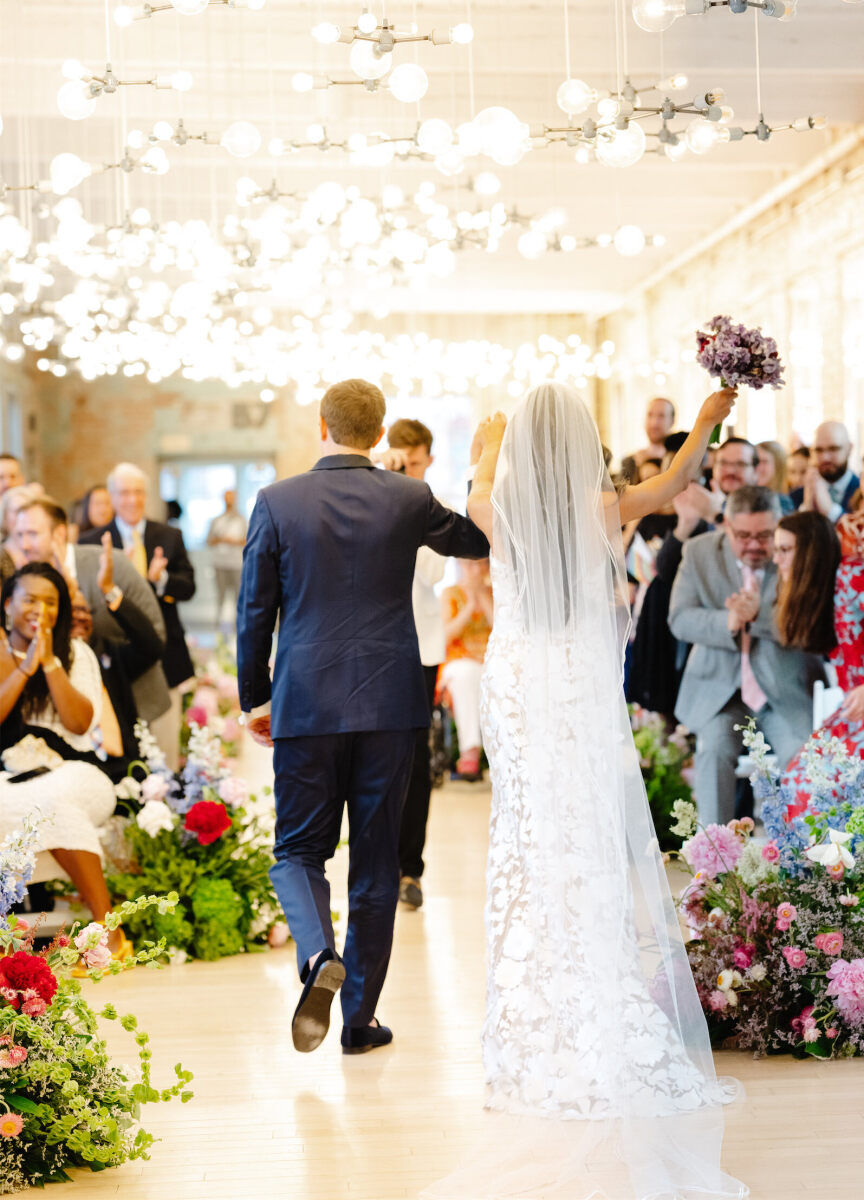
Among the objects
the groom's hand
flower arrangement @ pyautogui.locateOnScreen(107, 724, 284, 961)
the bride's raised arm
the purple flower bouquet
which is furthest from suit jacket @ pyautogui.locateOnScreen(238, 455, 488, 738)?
flower arrangement @ pyautogui.locateOnScreen(107, 724, 284, 961)

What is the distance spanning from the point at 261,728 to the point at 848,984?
5.69 ft

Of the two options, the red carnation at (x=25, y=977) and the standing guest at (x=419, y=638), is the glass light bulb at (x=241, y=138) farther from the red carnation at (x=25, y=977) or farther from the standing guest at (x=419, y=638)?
the red carnation at (x=25, y=977)

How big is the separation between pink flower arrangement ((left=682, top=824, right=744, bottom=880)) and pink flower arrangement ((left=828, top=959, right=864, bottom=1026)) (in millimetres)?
511

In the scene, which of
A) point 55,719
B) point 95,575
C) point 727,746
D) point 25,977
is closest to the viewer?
point 25,977

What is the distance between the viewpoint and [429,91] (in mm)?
8656

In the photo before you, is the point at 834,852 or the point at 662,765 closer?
the point at 834,852

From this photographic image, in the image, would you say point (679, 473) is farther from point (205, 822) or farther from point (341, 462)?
point (205, 822)

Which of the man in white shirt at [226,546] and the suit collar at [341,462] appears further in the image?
the man in white shirt at [226,546]

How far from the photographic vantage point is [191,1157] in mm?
3410

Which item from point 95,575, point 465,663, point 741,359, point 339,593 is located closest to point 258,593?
point 339,593

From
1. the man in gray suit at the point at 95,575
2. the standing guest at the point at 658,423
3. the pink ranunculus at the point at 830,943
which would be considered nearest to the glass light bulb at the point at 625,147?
the pink ranunculus at the point at 830,943

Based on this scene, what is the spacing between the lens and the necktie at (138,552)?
8.30 meters

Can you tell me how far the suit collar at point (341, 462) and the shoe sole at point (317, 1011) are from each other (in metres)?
1.33

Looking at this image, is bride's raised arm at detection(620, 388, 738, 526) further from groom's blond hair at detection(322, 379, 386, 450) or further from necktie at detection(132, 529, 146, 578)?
necktie at detection(132, 529, 146, 578)
